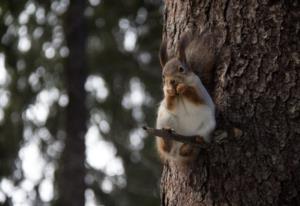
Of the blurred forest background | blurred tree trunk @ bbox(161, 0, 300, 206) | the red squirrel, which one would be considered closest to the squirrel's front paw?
the red squirrel

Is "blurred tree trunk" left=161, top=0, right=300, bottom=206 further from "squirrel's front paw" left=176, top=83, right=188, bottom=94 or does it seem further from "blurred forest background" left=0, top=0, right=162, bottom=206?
"blurred forest background" left=0, top=0, right=162, bottom=206

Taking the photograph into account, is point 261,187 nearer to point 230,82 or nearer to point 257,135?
point 257,135

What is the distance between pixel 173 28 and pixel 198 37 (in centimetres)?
15

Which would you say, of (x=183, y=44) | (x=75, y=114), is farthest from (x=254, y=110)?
(x=75, y=114)

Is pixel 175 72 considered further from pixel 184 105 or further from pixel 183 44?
pixel 183 44

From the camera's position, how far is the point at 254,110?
207 centimetres

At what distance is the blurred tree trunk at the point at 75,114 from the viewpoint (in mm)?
4828

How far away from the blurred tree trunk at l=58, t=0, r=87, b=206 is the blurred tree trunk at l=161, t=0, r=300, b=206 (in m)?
2.75

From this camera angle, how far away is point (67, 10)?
15.7ft

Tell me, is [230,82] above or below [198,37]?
below

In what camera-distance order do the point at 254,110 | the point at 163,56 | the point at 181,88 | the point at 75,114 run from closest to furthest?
the point at 181,88 → the point at 254,110 → the point at 163,56 → the point at 75,114

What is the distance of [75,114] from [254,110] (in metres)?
2.99

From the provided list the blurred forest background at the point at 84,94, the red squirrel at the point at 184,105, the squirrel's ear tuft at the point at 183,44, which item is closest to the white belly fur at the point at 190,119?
the red squirrel at the point at 184,105

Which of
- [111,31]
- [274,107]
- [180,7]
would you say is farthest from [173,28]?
[111,31]
